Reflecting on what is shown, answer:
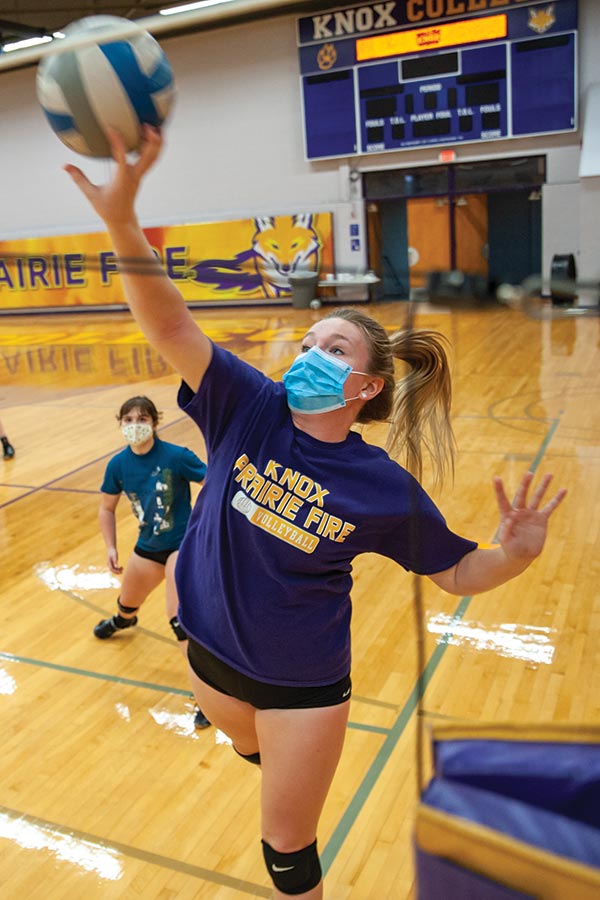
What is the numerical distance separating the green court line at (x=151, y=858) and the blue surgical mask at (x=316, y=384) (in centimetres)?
152

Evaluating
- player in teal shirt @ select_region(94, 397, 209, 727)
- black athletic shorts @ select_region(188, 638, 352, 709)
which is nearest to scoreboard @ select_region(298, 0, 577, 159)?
player in teal shirt @ select_region(94, 397, 209, 727)

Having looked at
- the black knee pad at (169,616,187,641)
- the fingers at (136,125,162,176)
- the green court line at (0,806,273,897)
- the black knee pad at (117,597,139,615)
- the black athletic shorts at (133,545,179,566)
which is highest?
the fingers at (136,125,162,176)

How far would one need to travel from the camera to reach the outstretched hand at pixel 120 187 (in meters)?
1.53

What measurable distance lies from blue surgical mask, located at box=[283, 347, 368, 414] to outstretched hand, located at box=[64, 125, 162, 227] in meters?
0.60

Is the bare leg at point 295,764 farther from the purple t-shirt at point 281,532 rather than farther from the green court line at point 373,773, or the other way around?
the green court line at point 373,773

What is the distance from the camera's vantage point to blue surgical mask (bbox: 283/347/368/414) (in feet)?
6.57

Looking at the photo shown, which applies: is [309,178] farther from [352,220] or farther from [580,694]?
[580,694]

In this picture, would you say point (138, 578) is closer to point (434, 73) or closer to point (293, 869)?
point (293, 869)

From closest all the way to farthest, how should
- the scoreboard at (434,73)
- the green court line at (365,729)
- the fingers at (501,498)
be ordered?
the fingers at (501,498) → the green court line at (365,729) → the scoreboard at (434,73)

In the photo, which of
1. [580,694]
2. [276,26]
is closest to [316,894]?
[580,694]

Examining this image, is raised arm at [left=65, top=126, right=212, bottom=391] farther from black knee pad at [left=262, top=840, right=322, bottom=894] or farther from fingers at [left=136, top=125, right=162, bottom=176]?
black knee pad at [left=262, top=840, right=322, bottom=894]

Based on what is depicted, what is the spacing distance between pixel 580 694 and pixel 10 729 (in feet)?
7.74

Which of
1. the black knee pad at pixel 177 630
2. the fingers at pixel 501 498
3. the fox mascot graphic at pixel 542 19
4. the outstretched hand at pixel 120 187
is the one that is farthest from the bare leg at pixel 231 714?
the fox mascot graphic at pixel 542 19

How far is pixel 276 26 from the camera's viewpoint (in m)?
15.3
